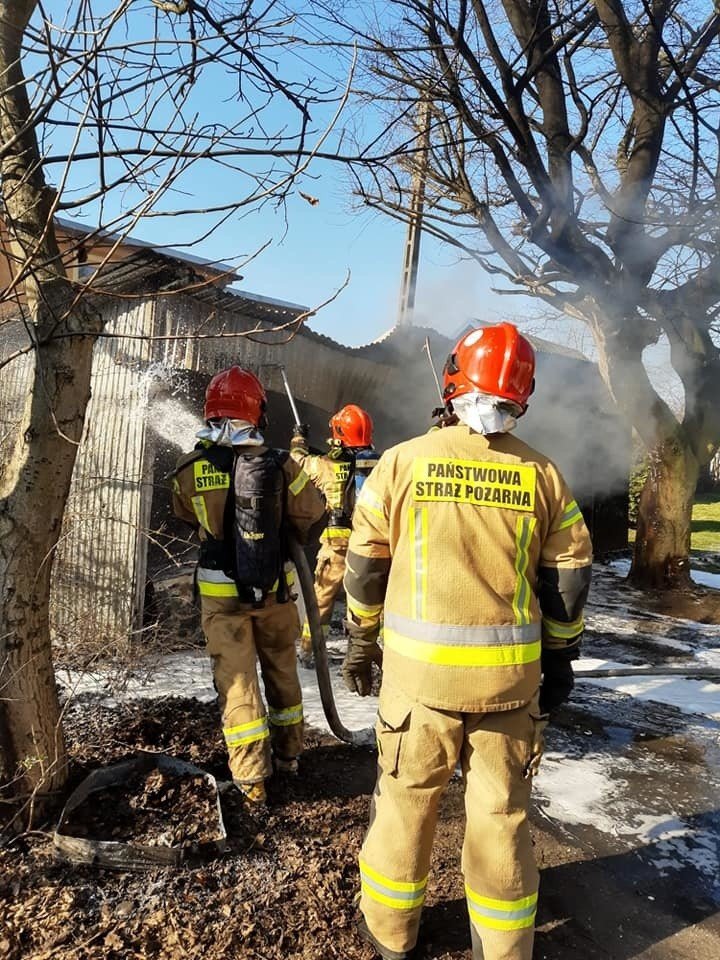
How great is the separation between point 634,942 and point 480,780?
39.3 inches

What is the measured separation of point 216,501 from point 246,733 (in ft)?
3.59

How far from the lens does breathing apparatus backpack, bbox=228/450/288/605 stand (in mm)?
3080

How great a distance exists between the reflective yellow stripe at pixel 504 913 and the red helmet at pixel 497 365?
1.60 metres

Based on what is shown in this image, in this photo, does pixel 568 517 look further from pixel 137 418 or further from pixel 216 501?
pixel 137 418

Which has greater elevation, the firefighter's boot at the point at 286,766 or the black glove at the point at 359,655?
the black glove at the point at 359,655

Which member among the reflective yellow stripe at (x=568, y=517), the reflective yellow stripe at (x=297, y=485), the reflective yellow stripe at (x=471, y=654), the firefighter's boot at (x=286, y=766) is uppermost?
the reflective yellow stripe at (x=568, y=517)

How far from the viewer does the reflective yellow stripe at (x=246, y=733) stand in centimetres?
297

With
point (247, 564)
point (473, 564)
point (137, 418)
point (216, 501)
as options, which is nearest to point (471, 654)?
point (473, 564)

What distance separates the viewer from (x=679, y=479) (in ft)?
30.3

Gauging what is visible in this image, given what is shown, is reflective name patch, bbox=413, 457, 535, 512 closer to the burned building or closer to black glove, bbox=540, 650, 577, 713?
black glove, bbox=540, 650, 577, 713

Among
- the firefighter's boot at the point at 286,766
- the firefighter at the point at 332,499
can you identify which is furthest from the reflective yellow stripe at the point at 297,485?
the firefighter at the point at 332,499

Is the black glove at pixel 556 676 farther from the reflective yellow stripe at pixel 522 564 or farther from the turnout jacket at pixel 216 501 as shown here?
the turnout jacket at pixel 216 501

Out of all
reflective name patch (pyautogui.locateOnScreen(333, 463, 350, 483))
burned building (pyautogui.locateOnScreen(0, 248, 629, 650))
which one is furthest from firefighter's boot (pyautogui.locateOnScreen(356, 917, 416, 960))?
reflective name patch (pyautogui.locateOnScreen(333, 463, 350, 483))

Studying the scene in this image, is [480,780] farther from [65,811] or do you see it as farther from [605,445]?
[605,445]
